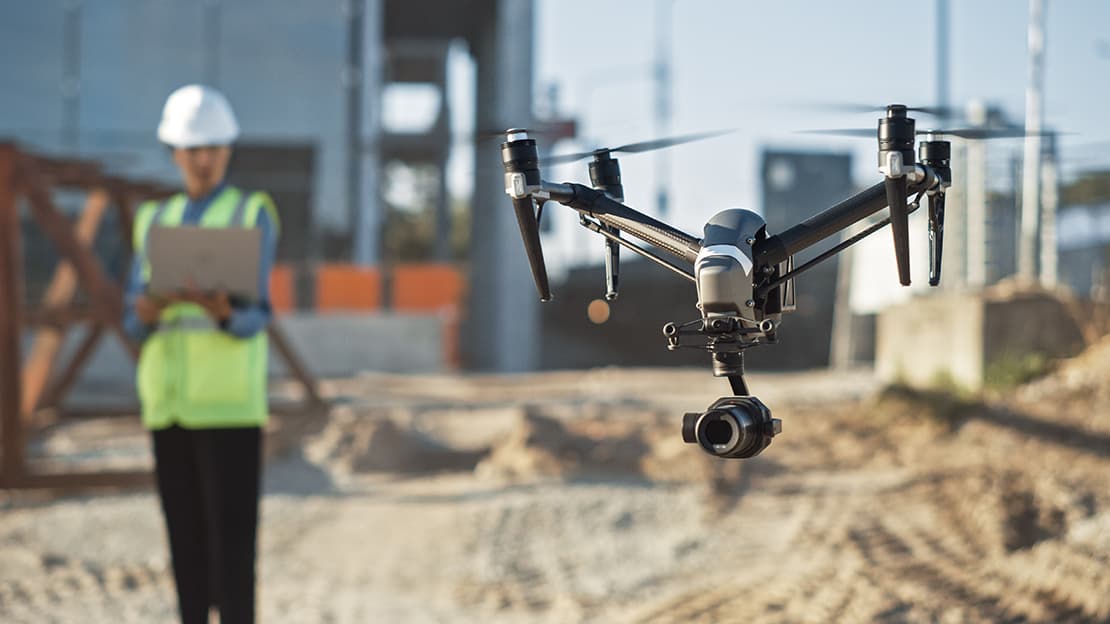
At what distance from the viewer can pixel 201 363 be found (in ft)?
12.8

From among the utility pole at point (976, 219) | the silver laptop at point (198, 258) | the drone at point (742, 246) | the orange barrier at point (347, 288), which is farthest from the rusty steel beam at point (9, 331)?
the orange barrier at point (347, 288)

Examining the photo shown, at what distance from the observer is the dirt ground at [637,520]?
5789 millimetres

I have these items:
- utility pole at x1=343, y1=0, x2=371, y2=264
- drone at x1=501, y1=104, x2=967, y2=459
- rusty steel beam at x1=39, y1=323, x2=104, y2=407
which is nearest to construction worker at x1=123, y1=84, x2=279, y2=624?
drone at x1=501, y1=104, x2=967, y2=459

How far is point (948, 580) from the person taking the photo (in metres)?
6.01

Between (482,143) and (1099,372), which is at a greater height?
(482,143)

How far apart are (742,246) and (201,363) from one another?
8.04 ft

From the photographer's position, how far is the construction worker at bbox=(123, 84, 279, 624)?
12.5 ft

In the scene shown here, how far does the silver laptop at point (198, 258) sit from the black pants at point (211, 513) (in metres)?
0.44

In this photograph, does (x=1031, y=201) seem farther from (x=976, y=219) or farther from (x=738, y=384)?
(x=738, y=384)

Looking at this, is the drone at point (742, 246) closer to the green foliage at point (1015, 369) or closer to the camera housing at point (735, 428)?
the camera housing at point (735, 428)

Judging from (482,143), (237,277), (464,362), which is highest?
(482,143)

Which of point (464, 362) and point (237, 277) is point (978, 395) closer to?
point (237, 277)

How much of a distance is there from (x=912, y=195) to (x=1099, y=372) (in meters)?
8.58

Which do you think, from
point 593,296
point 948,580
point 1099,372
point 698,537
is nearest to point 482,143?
point 948,580
